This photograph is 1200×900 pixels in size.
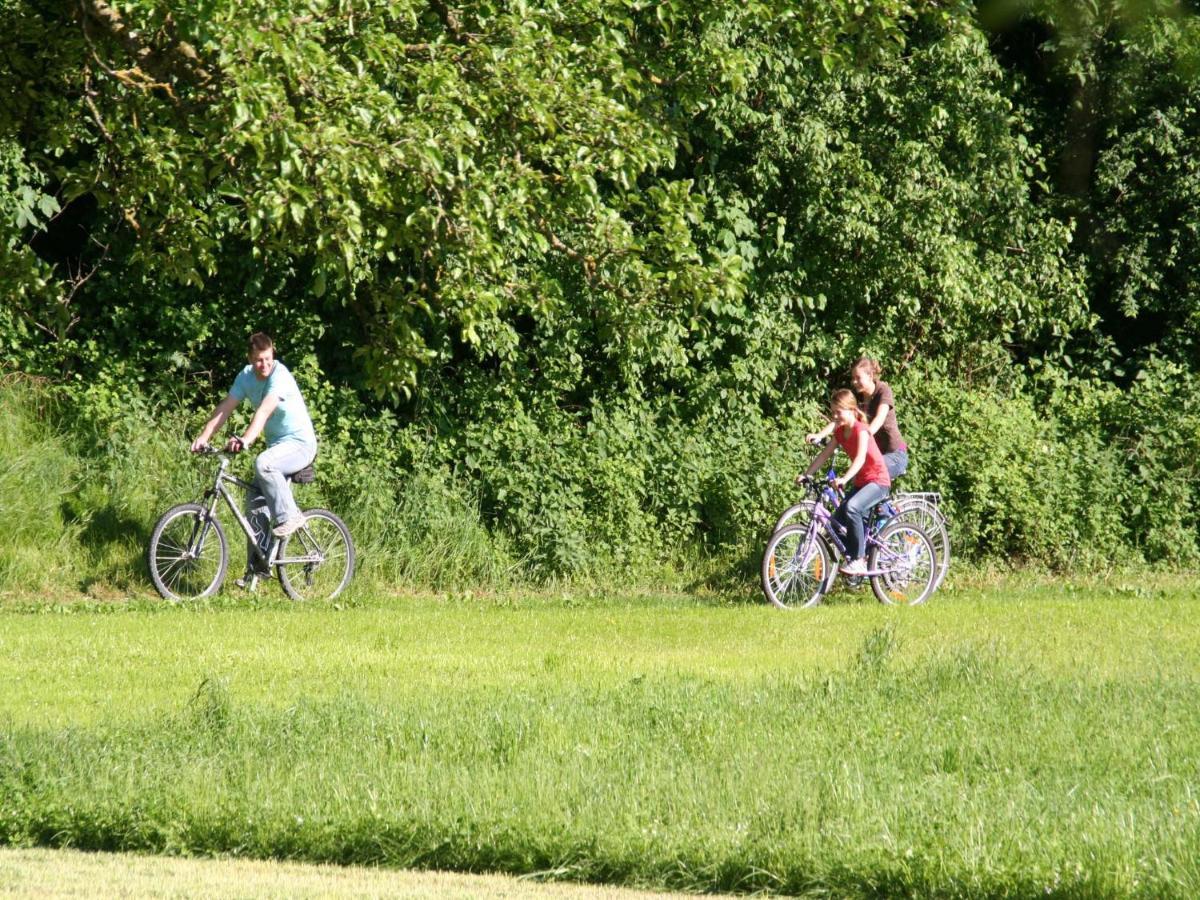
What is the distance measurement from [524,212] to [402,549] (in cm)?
433

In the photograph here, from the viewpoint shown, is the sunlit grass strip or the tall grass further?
the tall grass

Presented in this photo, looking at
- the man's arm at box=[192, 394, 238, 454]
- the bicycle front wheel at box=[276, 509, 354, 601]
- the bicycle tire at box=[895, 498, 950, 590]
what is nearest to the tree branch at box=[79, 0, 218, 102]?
the man's arm at box=[192, 394, 238, 454]

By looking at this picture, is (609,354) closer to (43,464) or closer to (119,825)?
(43,464)

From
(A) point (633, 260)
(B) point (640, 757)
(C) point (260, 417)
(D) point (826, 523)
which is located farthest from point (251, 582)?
(B) point (640, 757)

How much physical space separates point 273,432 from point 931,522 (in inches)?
244

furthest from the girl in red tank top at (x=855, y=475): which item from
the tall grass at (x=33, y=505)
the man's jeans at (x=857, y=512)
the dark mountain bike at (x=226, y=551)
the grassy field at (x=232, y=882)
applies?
the grassy field at (x=232, y=882)

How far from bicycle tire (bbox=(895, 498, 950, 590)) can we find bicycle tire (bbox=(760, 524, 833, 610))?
1014 mm

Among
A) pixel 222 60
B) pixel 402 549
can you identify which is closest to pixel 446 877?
pixel 222 60

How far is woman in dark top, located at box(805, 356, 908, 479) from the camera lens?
44.8 ft

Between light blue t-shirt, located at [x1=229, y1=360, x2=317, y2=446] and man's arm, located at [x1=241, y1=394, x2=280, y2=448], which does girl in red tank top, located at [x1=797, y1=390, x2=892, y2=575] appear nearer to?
light blue t-shirt, located at [x1=229, y1=360, x2=317, y2=446]

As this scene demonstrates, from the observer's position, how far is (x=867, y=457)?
43.1 ft

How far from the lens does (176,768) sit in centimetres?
662

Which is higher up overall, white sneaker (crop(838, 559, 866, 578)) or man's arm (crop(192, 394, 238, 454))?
man's arm (crop(192, 394, 238, 454))

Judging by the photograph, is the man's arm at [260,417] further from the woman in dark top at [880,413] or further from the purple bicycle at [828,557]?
the woman in dark top at [880,413]
